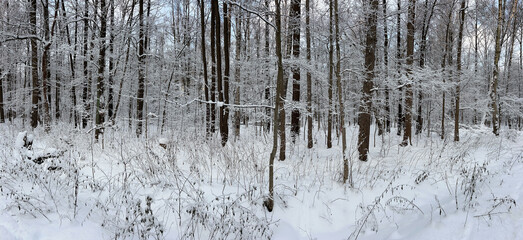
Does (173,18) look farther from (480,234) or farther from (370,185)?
(480,234)

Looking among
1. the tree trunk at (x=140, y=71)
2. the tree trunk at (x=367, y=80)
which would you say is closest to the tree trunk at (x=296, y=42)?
the tree trunk at (x=367, y=80)

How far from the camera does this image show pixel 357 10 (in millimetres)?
6816

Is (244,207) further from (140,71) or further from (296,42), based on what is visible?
(140,71)

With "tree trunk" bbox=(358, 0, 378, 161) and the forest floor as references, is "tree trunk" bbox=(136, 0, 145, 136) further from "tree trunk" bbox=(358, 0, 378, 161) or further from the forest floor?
"tree trunk" bbox=(358, 0, 378, 161)

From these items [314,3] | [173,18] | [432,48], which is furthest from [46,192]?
[432,48]

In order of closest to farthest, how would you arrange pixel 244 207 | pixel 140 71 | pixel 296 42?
pixel 244 207 → pixel 296 42 → pixel 140 71

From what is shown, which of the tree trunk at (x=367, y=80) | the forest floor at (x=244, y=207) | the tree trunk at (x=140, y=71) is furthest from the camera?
the tree trunk at (x=140, y=71)

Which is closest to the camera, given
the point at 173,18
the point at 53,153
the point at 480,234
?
the point at 480,234

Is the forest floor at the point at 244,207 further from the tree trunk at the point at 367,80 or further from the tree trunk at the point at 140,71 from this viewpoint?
the tree trunk at the point at 140,71

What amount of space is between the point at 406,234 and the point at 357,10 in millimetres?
5783

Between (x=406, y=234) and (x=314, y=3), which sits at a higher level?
(x=314, y=3)

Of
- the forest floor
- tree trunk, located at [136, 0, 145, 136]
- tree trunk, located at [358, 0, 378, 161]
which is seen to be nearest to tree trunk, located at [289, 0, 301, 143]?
tree trunk, located at [358, 0, 378, 161]

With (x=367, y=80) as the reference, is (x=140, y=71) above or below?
above

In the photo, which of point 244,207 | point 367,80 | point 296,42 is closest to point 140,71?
point 296,42
